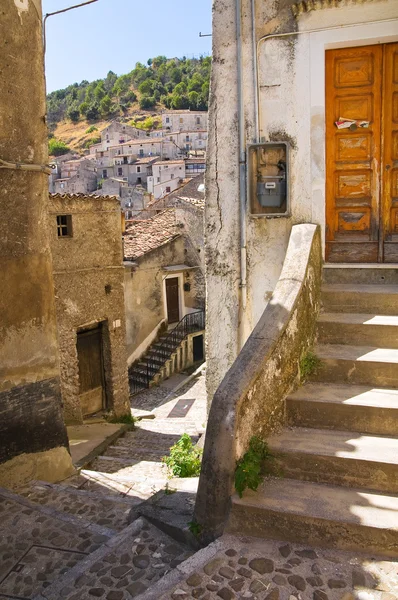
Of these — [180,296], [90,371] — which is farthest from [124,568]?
[180,296]

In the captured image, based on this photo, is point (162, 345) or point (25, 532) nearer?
point (25, 532)

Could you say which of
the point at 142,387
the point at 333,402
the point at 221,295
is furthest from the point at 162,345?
the point at 333,402

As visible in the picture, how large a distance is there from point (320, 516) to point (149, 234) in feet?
68.0

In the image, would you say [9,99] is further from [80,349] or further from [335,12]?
[80,349]

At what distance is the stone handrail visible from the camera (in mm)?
3439

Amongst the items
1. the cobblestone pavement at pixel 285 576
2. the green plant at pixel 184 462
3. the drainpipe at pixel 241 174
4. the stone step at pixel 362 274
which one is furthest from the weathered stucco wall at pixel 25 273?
the cobblestone pavement at pixel 285 576

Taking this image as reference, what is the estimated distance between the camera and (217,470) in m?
3.44

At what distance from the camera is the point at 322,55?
530cm

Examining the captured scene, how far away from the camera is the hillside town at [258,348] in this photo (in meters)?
3.25

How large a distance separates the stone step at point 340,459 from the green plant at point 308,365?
0.61 meters

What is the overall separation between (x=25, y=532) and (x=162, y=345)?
694 inches

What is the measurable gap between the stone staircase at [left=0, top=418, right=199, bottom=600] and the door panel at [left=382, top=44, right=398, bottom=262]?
3.49 m

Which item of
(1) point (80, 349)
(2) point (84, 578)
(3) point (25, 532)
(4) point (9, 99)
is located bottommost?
(1) point (80, 349)

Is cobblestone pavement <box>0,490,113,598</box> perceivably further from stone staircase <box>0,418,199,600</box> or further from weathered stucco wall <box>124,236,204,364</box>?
weathered stucco wall <box>124,236,204,364</box>
